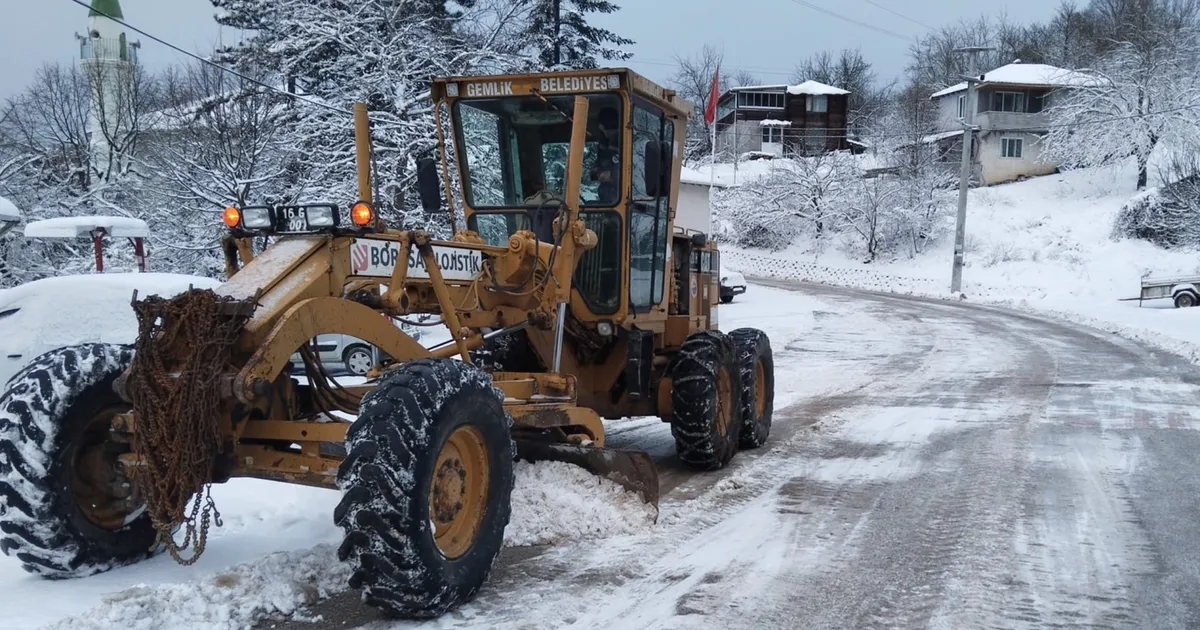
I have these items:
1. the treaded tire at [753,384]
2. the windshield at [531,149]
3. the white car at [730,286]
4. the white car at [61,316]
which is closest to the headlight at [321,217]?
the windshield at [531,149]

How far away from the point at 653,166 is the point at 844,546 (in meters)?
2.82

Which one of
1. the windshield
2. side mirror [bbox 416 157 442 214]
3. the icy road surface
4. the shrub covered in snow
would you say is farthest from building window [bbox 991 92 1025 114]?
side mirror [bbox 416 157 442 214]

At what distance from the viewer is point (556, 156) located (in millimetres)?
7176

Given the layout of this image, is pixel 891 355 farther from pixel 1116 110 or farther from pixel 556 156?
pixel 1116 110

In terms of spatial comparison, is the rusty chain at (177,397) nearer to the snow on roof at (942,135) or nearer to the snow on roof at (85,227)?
the snow on roof at (85,227)

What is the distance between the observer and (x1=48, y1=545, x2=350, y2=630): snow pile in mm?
3955

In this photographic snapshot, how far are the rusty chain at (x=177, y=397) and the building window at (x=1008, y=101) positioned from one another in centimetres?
5731

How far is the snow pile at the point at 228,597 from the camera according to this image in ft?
13.0

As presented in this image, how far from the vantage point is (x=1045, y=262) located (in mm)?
35906

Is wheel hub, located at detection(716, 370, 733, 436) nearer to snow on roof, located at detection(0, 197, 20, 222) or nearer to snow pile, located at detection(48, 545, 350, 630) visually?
snow pile, located at detection(48, 545, 350, 630)

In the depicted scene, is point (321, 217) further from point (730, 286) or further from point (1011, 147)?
point (1011, 147)

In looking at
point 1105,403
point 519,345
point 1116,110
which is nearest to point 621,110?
point 519,345

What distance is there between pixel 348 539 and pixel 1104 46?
6625 centimetres

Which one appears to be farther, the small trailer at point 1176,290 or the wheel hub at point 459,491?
the small trailer at point 1176,290
